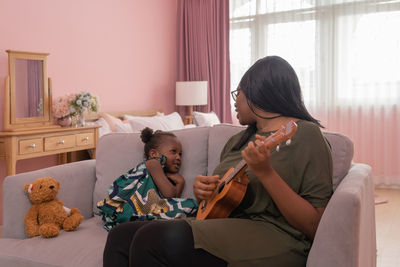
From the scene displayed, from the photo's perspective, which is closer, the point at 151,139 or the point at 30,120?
the point at 151,139

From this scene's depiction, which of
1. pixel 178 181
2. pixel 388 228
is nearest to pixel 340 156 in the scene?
pixel 178 181

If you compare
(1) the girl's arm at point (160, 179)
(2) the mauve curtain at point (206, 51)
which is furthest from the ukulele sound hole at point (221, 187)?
(2) the mauve curtain at point (206, 51)

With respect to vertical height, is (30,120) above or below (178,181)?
above

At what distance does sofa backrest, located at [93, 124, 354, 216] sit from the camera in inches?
76.7

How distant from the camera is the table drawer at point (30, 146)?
302 cm

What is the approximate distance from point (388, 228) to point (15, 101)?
2977 mm

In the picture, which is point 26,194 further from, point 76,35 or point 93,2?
point 93,2

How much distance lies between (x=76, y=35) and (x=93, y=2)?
0.45 meters

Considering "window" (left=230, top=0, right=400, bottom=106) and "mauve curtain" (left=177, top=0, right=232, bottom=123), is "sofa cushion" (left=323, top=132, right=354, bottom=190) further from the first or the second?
"mauve curtain" (left=177, top=0, right=232, bottom=123)

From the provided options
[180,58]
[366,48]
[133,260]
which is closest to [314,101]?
[366,48]

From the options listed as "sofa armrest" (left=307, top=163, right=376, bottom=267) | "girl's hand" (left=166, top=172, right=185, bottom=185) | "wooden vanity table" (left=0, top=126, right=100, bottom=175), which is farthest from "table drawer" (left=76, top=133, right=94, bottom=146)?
"sofa armrest" (left=307, top=163, right=376, bottom=267)

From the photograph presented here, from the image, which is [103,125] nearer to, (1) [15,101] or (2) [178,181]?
(1) [15,101]

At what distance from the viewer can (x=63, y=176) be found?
2008mm

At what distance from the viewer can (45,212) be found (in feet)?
5.88
